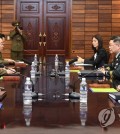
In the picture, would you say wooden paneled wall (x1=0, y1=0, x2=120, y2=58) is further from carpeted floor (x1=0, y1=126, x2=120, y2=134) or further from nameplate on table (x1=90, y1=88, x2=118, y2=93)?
carpeted floor (x1=0, y1=126, x2=120, y2=134)

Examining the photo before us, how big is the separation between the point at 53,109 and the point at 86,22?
820 cm

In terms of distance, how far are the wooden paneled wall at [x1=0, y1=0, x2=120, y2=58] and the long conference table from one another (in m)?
6.86

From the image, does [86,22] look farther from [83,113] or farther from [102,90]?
[83,113]

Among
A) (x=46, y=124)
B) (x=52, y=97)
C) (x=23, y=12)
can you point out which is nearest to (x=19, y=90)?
(x=52, y=97)

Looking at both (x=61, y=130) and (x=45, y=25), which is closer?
(x=61, y=130)

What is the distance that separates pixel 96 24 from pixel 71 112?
8.32m

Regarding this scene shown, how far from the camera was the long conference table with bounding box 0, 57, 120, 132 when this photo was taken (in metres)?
2.18

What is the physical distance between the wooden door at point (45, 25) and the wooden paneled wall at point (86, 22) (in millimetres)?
233

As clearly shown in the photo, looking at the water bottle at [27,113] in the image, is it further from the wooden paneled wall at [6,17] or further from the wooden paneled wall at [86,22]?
the wooden paneled wall at [6,17]

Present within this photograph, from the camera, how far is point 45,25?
34.7 ft

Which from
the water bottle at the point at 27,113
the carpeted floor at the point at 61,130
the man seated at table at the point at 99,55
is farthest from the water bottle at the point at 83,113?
the man seated at table at the point at 99,55

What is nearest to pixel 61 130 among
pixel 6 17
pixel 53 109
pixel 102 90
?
pixel 53 109

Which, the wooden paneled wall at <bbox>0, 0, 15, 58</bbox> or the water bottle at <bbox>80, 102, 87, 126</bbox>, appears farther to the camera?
the wooden paneled wall at <bbox>0, 0, 15, 58</bbox>

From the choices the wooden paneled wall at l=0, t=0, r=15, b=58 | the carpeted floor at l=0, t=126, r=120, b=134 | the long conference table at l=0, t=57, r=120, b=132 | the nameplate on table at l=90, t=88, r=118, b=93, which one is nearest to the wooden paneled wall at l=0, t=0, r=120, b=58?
the wooden paneled wall at l=0, t=0, r=15, b=58
